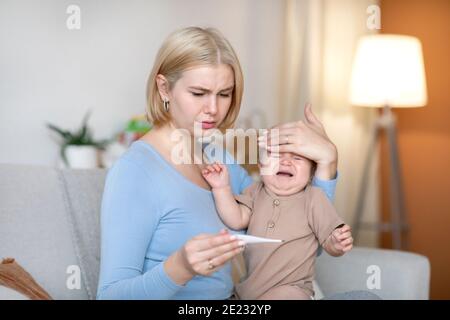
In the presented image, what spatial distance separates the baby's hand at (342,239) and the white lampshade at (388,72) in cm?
204

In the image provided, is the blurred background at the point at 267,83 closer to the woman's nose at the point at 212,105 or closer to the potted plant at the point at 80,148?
the potted plant at the point at 80,148

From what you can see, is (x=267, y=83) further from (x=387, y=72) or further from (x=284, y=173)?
(x=284, y=173)

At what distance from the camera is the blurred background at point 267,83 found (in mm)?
2504

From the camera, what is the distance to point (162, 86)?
4.08 ft

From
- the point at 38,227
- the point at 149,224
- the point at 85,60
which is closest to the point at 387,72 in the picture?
the point at 85,60

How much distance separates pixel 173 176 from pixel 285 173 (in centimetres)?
21

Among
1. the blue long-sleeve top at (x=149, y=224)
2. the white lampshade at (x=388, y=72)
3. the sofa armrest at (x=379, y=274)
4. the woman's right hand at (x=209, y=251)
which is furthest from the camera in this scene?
the white lampshade at (x=388, y=72)

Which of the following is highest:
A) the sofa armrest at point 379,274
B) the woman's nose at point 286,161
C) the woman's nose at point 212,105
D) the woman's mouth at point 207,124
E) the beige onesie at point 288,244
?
the woman's nose at point 212,105

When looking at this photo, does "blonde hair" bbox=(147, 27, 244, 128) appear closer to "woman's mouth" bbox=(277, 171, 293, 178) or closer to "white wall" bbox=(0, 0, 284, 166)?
"woman's mouth" bbox=(277, 171, 293, 178)

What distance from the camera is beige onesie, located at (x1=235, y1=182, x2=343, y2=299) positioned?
1.20 metres

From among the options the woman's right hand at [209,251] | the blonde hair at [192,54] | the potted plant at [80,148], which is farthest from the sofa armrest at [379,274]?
the potted plant at [80,148]

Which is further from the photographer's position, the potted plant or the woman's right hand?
the potted plant

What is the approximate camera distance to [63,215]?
1.52 metres

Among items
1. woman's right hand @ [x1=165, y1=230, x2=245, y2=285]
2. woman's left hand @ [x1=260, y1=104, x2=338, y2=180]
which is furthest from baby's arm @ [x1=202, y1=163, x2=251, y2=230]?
woman's right hand @ [x1=165, y1=230, x2=245, y2=285]
